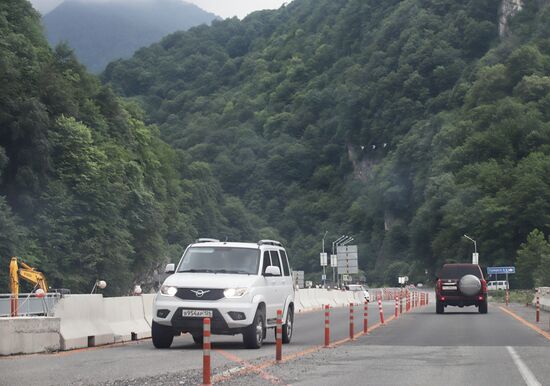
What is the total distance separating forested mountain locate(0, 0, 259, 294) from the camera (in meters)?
68.1

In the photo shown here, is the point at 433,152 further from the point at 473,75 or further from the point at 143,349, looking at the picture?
the point at 143,349

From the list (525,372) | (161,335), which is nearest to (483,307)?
(161,335)

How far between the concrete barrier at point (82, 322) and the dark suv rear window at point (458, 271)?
2445 cm

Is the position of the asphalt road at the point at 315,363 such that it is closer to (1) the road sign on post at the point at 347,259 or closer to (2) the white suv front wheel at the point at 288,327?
(2) the white suv front wheel at the point at 288,327

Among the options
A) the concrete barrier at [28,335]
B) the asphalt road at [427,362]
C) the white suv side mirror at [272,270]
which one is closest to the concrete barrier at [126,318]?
the concrete barrier at [28,335]

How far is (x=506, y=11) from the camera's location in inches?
7416

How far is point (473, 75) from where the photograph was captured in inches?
7072

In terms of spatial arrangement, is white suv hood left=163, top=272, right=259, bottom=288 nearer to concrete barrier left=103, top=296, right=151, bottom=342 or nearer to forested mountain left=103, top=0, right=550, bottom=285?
concrete barrier left=103, top=296, right=151, bottom=342

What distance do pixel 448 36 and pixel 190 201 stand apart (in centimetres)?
7473

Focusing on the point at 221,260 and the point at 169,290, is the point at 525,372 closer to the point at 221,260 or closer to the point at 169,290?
the point at 169,290

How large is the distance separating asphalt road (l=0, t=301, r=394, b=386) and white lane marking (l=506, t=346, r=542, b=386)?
4.15 meters

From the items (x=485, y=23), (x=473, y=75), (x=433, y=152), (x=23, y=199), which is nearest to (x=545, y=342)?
(x=23, y=199)

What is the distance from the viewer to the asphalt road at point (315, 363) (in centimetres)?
1513

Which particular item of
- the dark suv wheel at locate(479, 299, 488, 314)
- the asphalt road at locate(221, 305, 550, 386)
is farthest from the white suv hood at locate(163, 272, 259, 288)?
the dark suv wheel at locate(479, 299, 488, 314)
